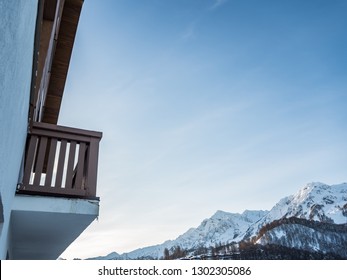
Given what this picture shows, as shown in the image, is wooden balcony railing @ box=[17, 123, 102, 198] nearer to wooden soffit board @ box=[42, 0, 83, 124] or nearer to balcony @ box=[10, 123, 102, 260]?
balcony @ box=[10, 123, 102, 260]

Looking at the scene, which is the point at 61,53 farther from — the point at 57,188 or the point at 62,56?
the point at 57,188

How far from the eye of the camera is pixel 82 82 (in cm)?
1064

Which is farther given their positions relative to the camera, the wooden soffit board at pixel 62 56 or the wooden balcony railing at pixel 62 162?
the wooden soffit board at pixel 62 56

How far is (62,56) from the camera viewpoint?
21.9 ft

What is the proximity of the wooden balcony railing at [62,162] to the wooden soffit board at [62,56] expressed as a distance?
11.1 ft

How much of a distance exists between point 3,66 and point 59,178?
2350 mm

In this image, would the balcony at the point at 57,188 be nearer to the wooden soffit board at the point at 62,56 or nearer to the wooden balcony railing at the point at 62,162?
the wooden balcony railing at the point at 62,162

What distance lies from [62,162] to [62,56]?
13.4 ft

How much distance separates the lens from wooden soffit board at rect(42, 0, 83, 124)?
593 cm

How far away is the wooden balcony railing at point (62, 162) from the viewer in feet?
10.5

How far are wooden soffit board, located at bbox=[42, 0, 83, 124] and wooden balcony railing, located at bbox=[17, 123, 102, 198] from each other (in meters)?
3.39

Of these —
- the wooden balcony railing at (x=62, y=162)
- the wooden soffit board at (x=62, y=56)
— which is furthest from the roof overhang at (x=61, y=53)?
the wooden balcony railing at (x=62, y=162)

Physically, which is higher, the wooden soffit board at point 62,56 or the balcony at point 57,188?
the wooden soffit board at point 62,56
